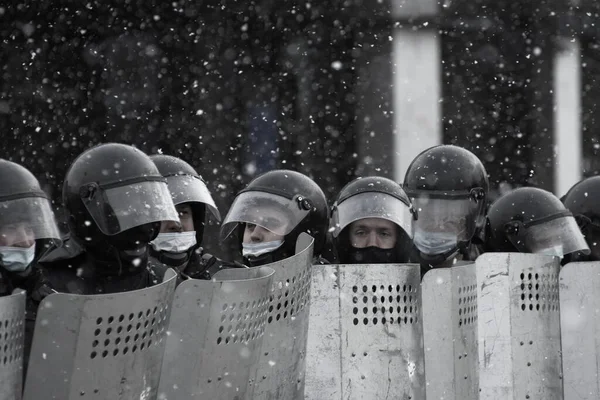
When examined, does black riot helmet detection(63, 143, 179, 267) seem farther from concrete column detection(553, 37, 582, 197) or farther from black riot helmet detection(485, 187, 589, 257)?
concrete column detection(553, 37, 582, 197)

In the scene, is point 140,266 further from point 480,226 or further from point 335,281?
point 480,226

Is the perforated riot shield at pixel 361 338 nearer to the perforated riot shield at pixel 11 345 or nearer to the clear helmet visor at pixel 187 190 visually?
the perforated riot shield at pixel 11 345

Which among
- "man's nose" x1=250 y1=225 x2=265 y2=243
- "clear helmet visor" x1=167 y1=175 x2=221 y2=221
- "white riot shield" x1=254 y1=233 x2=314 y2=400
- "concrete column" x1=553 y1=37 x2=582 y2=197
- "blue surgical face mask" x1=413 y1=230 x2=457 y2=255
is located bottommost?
"concrete column" x1=553 y1=37 x2=582 y2=197

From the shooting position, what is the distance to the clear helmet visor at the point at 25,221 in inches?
158

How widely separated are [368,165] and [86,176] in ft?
21.5

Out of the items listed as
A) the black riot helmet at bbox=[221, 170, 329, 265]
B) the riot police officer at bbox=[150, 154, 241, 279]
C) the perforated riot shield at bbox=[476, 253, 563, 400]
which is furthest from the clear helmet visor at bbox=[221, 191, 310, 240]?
the perforated riot shield at bbox=[476, 253, 563, 400]

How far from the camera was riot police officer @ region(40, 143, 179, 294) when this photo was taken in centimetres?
386

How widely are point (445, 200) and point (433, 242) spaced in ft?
1.11

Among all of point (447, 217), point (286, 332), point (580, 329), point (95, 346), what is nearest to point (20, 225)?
point (286, 332)

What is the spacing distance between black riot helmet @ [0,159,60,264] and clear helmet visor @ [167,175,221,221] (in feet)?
3.93

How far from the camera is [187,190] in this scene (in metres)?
5.55

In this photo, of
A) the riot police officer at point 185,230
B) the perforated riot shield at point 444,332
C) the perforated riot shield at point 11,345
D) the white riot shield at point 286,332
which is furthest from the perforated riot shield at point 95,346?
the riot police officer at point 185,230

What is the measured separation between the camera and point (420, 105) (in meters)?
10.6

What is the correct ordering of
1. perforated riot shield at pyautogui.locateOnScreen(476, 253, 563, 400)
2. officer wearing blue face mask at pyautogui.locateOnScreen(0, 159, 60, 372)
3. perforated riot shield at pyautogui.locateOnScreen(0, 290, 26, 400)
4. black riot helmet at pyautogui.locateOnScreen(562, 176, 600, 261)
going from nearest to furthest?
perforated riot shield at pyautogui.locateOnScreen(0, 290, 26, 400), officer wearing blue face mask at pyautogui.locateOnScreen(0, 159, 60, 372), perforated riot shield at pyautogui.locateOnScreen(476, 253, 563, 400), black riot helmet at pyautogui.locateOnScreen(562, 176, 600, 261)
